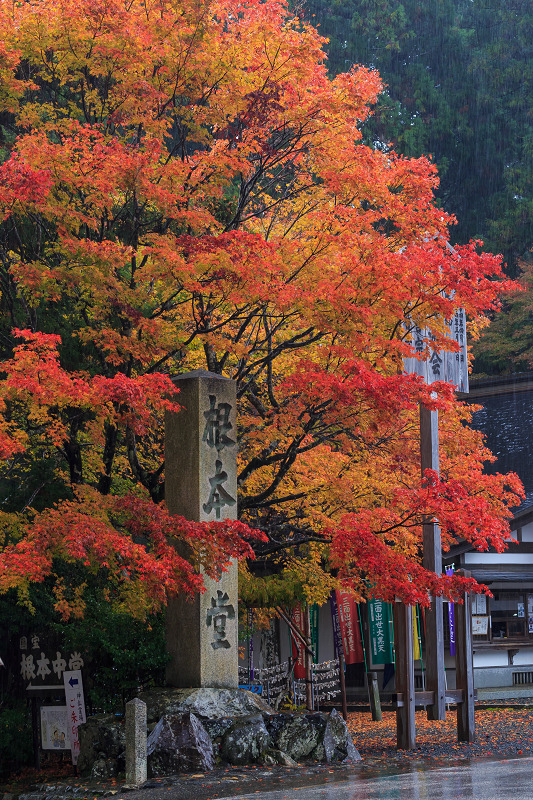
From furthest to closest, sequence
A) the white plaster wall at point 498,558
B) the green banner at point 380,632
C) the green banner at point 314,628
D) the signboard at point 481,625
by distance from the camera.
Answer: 1. the green banner at point 314,628
2. the signboard at point 481,625
3. the white plaster wall at point 498,558
4. the green banner at point 380,632

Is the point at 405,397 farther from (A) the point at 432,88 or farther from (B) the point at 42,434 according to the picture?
(A) the point at 432,88

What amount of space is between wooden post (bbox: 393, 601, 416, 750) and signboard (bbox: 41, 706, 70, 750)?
15.5ft

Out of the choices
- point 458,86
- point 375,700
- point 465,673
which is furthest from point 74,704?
point 458,86

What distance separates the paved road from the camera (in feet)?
28.4

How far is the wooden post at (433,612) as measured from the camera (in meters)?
13.5

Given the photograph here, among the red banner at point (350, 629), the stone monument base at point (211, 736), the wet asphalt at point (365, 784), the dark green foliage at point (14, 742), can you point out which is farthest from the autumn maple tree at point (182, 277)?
the red banner at point (350, 629)

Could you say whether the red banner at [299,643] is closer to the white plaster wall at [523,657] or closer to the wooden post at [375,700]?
the wooden post at [375,700]

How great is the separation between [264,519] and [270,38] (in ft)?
25.1

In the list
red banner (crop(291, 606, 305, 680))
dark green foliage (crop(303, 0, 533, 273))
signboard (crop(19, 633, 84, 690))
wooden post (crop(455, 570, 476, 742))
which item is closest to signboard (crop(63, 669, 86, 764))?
signboard (crop(19, 633, 84, 690))

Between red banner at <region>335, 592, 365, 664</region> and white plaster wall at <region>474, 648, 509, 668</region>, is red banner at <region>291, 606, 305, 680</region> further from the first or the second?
white plaster wall at <region>474, 648, 509, 668</region>

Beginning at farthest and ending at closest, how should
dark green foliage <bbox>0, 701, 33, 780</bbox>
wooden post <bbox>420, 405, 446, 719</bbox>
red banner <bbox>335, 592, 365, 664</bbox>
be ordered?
red banner <bbox>335, 592, 365, 664</bbox>, dark green foliage <bbox>0, 701, 33, 780</bbox>, wooden post <bbox>420, 405, 446, 719</bbox>

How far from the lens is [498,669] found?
70.5ft

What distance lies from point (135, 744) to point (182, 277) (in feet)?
18.4

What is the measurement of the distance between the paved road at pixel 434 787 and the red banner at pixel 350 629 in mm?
9717
